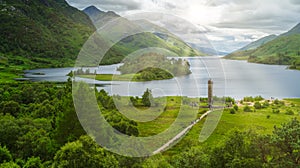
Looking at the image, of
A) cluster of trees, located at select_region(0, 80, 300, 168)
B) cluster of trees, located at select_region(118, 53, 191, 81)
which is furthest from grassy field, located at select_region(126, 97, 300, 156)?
cluster of trees, located at select_region(0, 80, 300, 168)

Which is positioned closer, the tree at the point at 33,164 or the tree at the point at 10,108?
the tree at the point at 33,164

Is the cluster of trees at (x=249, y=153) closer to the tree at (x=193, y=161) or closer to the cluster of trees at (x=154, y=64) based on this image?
the tree at (x=193, y=161)

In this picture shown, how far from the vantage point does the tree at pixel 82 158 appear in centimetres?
2131

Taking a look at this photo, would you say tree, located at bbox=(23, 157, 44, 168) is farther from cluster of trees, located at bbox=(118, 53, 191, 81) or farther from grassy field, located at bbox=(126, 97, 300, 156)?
grassy field, located at bbox=(126, 97, 300, 156)

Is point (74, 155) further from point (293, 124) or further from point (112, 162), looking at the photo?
point (293, 124)

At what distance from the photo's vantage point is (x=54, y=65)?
19188cm

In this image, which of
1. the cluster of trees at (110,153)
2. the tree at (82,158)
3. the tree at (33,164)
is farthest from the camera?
the tree at (33,164)

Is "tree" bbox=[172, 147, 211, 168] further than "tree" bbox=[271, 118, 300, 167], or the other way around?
"tree" bbox=[172, 147, 211, 168]

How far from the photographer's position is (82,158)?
70.4 feet

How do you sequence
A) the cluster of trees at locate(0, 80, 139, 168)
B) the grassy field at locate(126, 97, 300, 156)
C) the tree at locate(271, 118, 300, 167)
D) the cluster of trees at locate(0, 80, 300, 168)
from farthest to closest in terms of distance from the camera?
1. the grassy field at locate(126, 97, 300, 156)
2. the tree at locate(271, 118, 300, 167)
3. the cluster of trees at locate(0, 80, 300, 168)
4. the cluster of trees at locate(0, 80, 139, 168)

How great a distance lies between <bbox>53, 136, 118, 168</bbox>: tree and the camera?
839 inches

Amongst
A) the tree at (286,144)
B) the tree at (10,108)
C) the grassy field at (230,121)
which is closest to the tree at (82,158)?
the tree at (286,144)

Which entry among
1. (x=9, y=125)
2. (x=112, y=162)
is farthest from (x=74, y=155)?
(x=9, y=125)

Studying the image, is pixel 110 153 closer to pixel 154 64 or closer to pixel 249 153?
pixel 154 64
